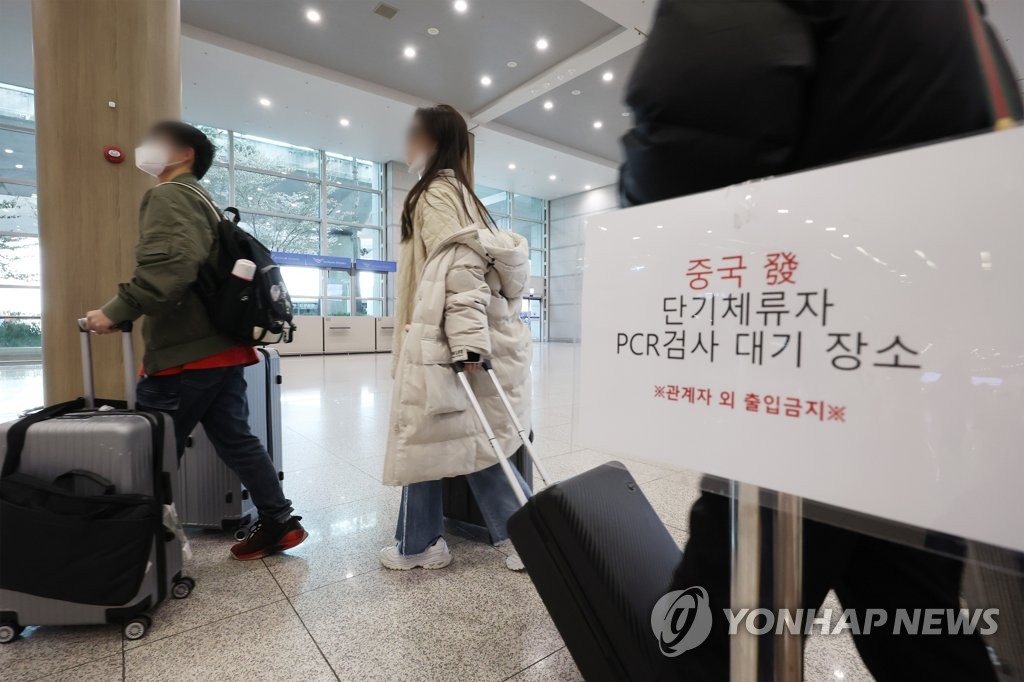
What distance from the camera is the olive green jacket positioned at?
145cm

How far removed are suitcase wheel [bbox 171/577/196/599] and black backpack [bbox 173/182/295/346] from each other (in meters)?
0.78

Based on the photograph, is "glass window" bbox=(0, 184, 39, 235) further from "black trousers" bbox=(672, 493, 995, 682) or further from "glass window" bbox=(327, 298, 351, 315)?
"black trousers" bbox=(672, 493, 995, 682)

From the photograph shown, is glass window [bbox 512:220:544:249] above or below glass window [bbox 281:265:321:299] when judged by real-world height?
above

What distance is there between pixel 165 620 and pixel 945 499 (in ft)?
6.00

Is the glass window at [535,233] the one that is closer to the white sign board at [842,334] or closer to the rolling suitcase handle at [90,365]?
the rolling suitcase handle at [90,365]

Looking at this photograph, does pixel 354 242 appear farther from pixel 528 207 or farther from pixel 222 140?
pixel 528 207

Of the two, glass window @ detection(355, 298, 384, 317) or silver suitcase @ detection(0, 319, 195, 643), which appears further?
glass window @ detection(355, 298, 384, 317)

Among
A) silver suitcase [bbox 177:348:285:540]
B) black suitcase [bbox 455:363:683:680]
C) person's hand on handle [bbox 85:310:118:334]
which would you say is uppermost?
person's hand on handle [bbox 85:310:118:334]

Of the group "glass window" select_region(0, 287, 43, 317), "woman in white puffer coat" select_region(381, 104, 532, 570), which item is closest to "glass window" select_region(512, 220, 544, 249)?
"glass window" select_region(0, 287, 43, 317)

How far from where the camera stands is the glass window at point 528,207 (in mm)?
19344

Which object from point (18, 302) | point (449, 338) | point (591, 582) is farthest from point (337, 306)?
point (591, 582)

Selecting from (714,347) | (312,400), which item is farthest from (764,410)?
(312,400)

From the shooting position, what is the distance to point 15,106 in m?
10.1

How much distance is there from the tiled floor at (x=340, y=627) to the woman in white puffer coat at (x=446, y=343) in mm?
165
